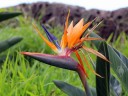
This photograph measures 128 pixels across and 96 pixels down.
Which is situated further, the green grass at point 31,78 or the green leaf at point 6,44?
the green leaf at point 6,44

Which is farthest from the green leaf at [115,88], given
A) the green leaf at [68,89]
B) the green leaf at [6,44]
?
the green leaf at [6,44]

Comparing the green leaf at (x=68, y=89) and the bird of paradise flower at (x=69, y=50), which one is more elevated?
the bird of paradise flower at (x=69, y=50)

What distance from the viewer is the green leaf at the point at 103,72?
100cm

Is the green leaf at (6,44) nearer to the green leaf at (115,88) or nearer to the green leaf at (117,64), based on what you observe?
the green leaf at (115,88)

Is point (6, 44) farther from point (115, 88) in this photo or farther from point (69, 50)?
point (69, 50)

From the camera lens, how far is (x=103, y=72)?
1025 mm

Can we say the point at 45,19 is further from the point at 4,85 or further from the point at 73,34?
the point at 73,34

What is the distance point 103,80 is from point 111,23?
3.32 meters

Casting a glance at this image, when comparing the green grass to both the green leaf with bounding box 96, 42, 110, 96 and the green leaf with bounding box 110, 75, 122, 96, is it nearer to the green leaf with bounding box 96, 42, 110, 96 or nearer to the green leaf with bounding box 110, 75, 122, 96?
the green leaf with bounding box 110, 75, 122, 96

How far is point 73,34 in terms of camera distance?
3.06 feet

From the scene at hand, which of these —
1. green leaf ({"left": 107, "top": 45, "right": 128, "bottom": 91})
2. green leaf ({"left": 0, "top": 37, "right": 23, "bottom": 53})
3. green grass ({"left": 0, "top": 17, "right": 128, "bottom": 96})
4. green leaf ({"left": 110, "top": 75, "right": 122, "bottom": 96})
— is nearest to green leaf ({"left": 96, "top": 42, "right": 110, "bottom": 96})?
green leaf ({"left": 107, "top": 45, "right": 128, "bottom": 91})

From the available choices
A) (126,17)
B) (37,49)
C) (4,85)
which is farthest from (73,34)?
(126,17)

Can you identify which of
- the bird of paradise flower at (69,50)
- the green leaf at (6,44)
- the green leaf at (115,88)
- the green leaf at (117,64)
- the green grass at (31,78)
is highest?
the bird of paradise flower at (69,50)

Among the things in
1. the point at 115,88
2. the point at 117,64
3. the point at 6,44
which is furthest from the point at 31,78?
the point at 117,64
